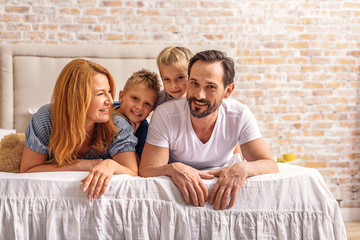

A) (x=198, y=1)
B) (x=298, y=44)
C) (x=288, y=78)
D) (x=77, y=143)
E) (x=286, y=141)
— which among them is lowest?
(x=286, y=141)

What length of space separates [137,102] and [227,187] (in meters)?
0.85

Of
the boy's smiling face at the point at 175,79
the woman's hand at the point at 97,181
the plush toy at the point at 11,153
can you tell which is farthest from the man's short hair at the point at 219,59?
the plush toy at the point at 11,153

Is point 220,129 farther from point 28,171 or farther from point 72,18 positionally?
point 72,18

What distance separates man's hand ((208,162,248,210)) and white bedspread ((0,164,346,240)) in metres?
0.03

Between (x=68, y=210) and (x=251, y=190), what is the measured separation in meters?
0.75

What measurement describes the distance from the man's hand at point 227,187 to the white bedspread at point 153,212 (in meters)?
0.03

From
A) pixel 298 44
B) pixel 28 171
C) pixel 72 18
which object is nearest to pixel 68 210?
pixel 28 171

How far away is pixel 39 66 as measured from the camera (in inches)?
119

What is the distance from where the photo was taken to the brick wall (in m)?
3.35

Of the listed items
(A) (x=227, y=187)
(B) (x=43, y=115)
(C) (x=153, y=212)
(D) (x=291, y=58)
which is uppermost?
(D) (x=291, y=58)

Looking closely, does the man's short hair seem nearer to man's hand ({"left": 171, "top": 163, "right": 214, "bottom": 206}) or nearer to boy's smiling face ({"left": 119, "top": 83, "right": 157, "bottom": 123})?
boy's smiling face ({"left": 119, "top": 83, "right": 157, "bottom": 123})

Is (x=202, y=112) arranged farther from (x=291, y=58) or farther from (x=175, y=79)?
(x=291, y=58)

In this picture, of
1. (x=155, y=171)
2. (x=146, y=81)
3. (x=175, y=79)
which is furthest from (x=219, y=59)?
(x=155, y=171)

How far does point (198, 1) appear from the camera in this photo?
3.37 meters
